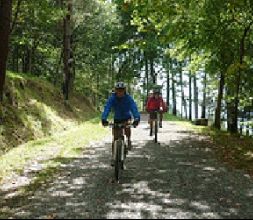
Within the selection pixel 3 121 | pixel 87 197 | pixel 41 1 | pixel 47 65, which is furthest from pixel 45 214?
pixel 47 65

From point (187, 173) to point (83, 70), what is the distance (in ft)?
131

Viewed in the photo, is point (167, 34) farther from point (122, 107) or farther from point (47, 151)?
point (122, 107)

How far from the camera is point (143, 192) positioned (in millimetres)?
10680

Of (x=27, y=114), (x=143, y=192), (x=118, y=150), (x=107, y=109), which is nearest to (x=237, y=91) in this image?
(x=27, y=114)

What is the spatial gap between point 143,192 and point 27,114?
12723mm

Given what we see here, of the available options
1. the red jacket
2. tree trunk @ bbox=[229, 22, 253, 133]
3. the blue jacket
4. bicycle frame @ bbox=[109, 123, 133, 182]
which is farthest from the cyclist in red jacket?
bicycle frame @ bbox=[109, 123, 133, 182]

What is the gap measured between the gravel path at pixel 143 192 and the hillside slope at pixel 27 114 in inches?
168

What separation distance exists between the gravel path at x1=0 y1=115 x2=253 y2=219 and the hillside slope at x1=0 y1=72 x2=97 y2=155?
4.26 metres

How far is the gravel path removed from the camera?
902 cm

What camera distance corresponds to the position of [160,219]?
333 inches

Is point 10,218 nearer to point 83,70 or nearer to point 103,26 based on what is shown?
point 103,26

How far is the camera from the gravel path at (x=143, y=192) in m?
9.02

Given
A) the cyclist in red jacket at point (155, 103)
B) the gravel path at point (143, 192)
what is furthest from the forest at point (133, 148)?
the cyclist in red jacket at point (155, 103)

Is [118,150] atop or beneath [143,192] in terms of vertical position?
atop
